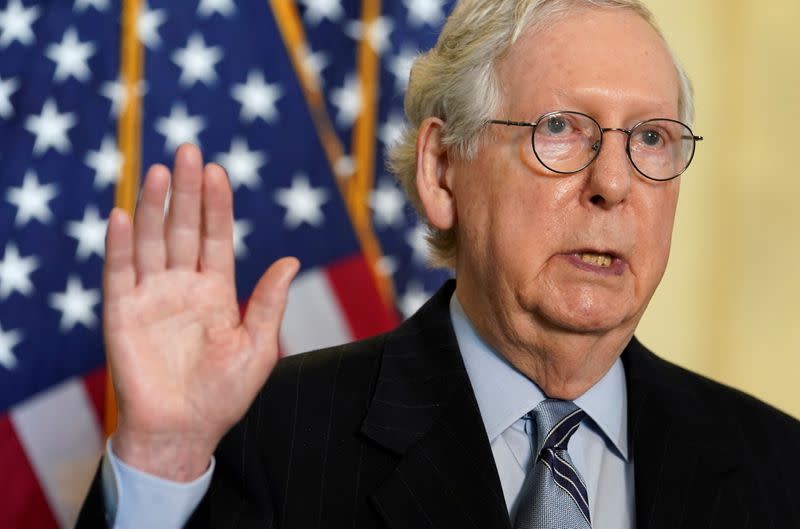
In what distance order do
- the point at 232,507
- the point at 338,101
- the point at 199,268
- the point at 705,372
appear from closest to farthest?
the point at 199,268, the point at 232,507, the point at 338,101, the point at 705,372

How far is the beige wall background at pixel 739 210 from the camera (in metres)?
3.76

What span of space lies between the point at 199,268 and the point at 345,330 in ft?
5.26

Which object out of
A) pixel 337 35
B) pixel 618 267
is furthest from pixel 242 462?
pixel 337 35

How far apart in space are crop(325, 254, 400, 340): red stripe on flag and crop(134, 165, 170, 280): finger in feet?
5.30

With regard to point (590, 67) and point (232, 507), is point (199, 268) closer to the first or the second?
point (232, 507)

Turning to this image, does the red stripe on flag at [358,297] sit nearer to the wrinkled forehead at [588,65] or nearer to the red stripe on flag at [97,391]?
the red stripe on flag at [97,391]

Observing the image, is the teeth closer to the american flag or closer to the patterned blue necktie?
the patterned blue necktie

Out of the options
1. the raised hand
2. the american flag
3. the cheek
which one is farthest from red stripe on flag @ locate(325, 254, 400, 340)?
the raised hand

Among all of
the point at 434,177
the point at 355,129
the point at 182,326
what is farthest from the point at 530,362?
the point at 355,129

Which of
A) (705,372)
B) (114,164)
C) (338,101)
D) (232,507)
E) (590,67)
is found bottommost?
(705,372)

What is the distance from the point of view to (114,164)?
2895 millimetres

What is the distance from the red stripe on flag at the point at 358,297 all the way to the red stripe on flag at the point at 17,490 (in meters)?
0.98

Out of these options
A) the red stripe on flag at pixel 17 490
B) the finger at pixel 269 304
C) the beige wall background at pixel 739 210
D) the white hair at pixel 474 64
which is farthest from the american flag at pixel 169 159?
the finger at pixel 269 304

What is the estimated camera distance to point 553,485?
1.83 metres
